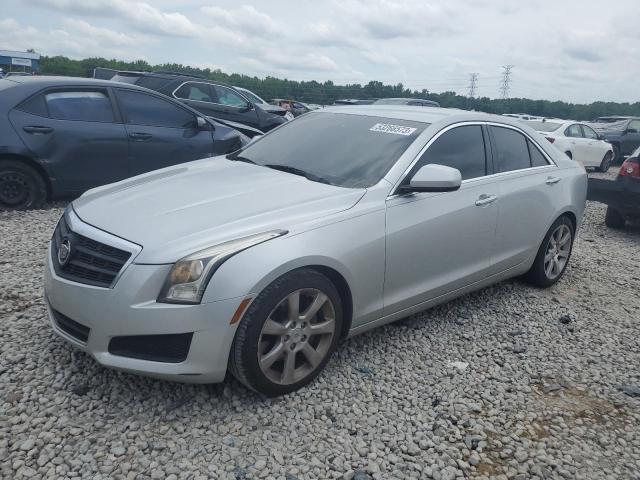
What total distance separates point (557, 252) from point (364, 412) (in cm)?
298

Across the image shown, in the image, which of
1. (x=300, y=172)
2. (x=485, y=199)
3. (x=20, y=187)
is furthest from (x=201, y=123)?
(x=485, y=199)

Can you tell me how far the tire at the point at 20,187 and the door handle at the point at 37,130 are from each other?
1.22 ft

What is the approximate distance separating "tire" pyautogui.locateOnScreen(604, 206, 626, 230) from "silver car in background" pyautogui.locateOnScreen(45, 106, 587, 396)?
406cm

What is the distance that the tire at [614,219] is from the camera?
26.7 ft

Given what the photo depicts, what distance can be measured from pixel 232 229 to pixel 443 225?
156cm

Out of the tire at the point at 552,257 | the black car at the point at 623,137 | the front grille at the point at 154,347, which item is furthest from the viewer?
the black car at the point at 623,137

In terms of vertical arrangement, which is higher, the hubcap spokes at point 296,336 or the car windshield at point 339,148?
the car windshield at point 339,148

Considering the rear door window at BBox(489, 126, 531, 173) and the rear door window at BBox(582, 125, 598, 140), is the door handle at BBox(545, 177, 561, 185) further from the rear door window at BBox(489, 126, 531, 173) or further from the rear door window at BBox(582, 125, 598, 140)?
the rear door window at BBox(582, 125, 598, 140)

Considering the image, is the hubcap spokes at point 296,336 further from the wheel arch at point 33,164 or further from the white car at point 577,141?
the white car at point 577,141

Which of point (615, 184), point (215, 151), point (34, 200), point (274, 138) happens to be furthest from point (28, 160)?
point (615, 184)

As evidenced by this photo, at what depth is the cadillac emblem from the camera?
10.0 ft

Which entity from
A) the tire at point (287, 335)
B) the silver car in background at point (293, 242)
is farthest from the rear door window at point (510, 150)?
the tire at point (287, 335)

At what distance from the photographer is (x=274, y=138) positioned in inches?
180

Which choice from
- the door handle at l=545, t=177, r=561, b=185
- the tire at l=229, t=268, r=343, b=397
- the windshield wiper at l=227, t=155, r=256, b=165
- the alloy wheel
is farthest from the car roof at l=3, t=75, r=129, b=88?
the door handle at l=545, t=177, r=561, b=185
